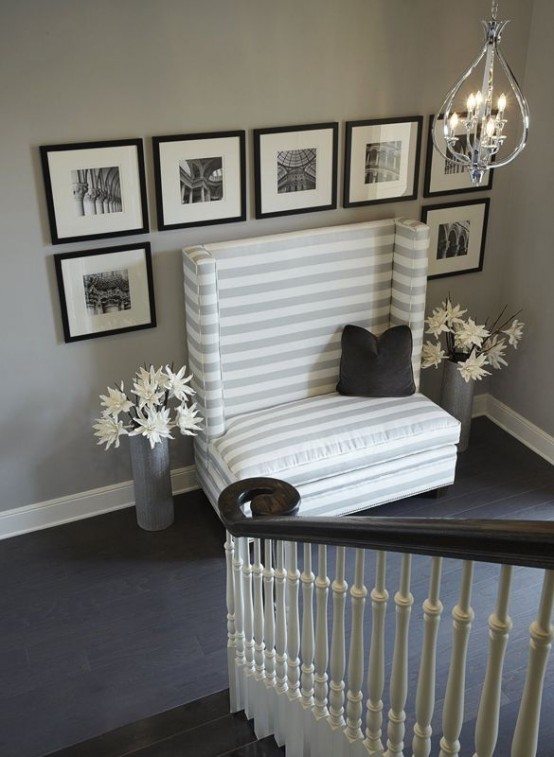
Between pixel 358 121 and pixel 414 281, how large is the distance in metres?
0.83

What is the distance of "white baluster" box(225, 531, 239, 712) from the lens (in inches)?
89.8

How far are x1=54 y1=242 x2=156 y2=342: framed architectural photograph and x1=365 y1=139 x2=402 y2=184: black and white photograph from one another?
1203mm

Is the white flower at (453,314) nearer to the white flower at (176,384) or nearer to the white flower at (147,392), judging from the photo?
the white flower at (176,384)

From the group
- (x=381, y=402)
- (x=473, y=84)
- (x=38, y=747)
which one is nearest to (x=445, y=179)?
(x=473, y=84)

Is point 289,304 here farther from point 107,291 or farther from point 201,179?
point 107,291

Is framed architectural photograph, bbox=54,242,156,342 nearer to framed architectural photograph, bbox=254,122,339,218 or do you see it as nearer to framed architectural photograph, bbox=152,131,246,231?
framed architectural photograph, bbox=152,131,246,231

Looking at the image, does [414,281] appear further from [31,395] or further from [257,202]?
[31,395]

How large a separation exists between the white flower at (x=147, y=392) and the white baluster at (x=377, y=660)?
7.00 ft

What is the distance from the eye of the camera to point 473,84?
4.07 meters

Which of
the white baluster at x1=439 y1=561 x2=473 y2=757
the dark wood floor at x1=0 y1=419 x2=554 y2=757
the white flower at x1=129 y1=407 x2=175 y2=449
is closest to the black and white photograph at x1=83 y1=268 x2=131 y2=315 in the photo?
the white flower at x1=129 y1=407 x2=175 y2=449

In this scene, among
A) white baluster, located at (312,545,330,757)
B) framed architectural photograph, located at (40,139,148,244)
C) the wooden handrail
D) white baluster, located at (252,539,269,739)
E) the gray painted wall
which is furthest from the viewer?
framed architectural photograph, located at (40,139,148,244)

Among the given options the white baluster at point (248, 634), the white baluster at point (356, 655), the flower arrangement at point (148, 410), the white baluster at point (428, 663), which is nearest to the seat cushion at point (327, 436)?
A: the flower arrangement at point (148, 410)

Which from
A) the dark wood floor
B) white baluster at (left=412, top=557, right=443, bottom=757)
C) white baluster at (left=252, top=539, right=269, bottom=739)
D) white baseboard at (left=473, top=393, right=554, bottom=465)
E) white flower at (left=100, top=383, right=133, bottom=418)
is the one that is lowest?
the dark wood floor

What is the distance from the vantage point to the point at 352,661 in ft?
5.85
